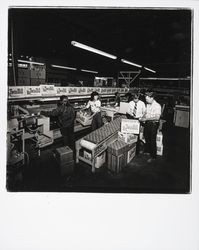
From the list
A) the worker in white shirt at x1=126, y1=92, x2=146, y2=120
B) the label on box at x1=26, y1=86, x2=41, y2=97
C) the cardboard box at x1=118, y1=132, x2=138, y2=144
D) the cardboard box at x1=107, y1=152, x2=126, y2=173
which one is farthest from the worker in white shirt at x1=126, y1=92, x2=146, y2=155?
the label on box at x1=26, y1=86, x2=41, y2=97

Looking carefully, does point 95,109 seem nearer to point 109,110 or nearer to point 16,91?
point 109,110

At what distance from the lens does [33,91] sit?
2863 millimetres

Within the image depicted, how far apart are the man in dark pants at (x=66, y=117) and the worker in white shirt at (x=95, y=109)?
0.31 meters

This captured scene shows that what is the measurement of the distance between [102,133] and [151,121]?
0.79 metres

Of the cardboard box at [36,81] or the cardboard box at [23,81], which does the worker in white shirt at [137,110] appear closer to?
the cardboard box at [36,81]

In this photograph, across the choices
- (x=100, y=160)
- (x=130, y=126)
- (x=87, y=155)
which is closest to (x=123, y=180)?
(x=100, y=160)

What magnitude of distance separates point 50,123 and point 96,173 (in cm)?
126

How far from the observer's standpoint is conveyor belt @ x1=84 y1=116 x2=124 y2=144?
2904mm

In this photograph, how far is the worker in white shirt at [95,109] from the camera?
3.17 metres
